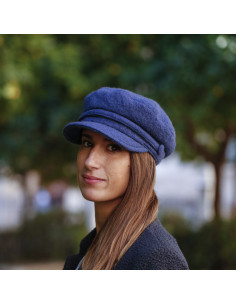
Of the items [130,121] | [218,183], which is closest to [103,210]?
[130,121]

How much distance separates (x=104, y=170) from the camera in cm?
181

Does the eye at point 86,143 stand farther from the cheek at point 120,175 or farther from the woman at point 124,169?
the cheek at point 120,175

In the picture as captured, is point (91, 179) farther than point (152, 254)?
Yes

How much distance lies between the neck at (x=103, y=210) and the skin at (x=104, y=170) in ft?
0.09

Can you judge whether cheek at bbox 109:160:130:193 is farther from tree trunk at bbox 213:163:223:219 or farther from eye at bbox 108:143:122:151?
tree trunk at bbox 213:163:223:219

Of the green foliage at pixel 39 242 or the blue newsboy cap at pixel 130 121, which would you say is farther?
the green foliage at pixel 39 242

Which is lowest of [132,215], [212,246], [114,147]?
[212,246]

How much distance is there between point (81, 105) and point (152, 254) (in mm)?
7972

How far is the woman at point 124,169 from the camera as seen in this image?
1.74 metres

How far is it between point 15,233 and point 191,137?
590 cm

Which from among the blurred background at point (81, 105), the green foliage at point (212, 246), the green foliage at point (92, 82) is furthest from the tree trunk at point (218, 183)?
the green foliage at point (212, 246)

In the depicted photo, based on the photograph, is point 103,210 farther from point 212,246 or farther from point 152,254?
point 212,246

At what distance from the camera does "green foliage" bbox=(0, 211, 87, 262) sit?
12898 mm

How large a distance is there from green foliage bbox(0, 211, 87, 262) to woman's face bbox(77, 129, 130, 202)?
11150 mm
